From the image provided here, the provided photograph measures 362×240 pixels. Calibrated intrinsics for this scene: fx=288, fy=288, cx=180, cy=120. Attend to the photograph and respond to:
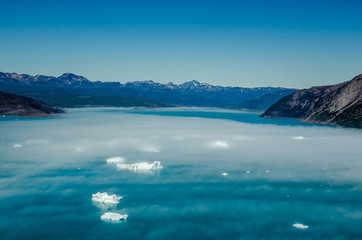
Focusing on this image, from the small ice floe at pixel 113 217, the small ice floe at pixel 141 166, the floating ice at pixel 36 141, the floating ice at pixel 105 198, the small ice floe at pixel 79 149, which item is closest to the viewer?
the small ice floe at pixel 113 217

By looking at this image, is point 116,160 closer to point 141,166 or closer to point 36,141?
point 141,166

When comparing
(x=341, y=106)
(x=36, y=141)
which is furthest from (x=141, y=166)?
(x=341, y=106)

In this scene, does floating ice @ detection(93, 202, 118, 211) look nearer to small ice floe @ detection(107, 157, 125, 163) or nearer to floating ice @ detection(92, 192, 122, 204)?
floating ice @ detection(92, 192, 122, 204)

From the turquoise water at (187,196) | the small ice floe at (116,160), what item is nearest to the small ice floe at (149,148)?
the turquoise water at (187,196)

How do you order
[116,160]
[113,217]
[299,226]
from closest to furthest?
[299,226] < [113,217] < [116,160]

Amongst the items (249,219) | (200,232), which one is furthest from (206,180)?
(200,232)

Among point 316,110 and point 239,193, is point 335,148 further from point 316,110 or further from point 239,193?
point 316,110

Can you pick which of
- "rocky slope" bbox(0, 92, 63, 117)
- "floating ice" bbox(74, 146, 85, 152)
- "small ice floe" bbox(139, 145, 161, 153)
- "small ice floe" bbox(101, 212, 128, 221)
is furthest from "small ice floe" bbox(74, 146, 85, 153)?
"rocky slope" bbox(0, 92, 63, 117)

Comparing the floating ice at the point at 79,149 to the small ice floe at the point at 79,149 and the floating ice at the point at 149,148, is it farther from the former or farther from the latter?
the floating ice at the point at 149,148
